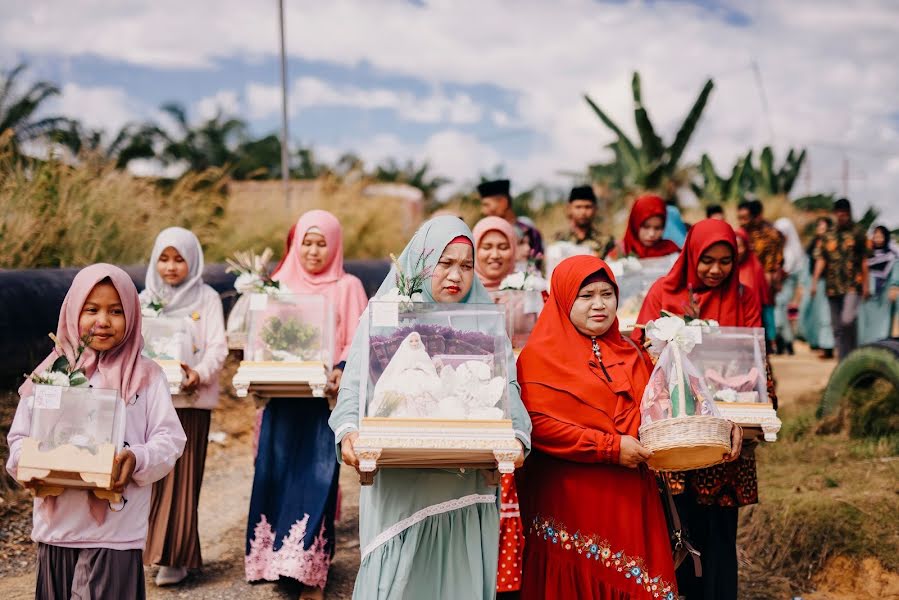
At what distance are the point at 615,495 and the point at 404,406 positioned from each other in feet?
3.52

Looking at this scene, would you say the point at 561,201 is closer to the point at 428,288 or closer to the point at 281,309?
the point at 281,309

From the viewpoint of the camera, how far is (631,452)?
3.73 meters

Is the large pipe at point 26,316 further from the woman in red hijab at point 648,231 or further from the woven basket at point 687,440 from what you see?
the woven basket at point 687,440

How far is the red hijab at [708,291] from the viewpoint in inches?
196

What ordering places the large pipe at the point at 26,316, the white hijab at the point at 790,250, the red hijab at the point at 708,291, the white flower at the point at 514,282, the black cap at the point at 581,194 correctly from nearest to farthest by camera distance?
1. the red hijab at the point at 708,291
2. the white flower at the point at 514,282
3. the large pipe at the point at 26,316
4. the black cap at the point at 581,194
5. the white hijab at the point at 790,250

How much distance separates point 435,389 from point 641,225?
169 inches

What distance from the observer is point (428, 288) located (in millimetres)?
3898

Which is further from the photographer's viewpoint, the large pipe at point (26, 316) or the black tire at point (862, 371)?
the black tire at point (862, 371)

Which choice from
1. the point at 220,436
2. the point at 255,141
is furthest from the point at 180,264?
the point at 255,141

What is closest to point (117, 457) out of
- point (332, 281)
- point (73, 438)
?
point (73, 438)

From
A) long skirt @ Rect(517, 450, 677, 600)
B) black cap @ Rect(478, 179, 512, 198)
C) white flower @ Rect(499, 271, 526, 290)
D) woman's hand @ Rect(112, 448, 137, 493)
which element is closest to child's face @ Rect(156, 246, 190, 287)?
white flower @ Rect(499, 271, 526, 290)

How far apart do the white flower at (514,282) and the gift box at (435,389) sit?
244 cm

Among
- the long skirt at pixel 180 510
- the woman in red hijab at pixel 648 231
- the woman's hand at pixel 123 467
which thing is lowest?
the long skirt at pixel 180 510

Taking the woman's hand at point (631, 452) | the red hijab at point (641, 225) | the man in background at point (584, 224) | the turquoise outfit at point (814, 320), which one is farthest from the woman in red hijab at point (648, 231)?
the turquoise outfit at point (814, 320)
